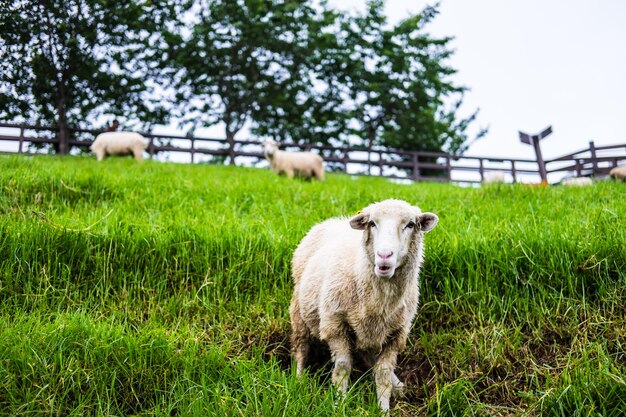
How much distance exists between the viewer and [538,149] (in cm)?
1300

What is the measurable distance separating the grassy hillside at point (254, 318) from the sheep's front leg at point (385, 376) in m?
0.08

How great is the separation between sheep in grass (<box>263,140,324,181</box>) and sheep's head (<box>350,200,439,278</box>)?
8.96 m

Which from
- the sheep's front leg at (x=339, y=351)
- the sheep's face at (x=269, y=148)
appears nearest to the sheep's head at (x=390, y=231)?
the sheep's front leg at (x=339, y=351)

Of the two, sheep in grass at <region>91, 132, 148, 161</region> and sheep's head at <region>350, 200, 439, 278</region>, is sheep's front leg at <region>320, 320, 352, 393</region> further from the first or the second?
sheep in grass at <region>91, 132, 148, 161</region>

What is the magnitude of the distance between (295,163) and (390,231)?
9.56 metres

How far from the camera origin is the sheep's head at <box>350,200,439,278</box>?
108 inches

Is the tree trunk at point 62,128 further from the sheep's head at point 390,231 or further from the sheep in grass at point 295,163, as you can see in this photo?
the sheep's head at point 390,231

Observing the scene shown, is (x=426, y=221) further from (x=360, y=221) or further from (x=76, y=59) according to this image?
(x=76, y=59)

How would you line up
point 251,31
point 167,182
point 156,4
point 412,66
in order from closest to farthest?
point 167,182
point 156,4
point 251,31
point 412,66

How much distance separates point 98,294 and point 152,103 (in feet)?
67.0

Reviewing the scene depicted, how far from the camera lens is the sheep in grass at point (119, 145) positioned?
1377 cm

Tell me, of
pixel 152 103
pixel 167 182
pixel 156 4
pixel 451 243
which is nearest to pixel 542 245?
pixel 451 243

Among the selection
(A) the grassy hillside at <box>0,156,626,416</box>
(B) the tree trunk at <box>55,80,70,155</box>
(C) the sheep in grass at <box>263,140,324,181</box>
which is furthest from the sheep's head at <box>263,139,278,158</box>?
(B) the tree trunk at <box>55,80,70,155</box>

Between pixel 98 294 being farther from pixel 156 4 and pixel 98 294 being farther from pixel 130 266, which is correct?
pixel 156 4
